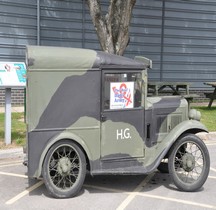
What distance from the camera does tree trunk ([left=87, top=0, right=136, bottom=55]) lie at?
10898mm

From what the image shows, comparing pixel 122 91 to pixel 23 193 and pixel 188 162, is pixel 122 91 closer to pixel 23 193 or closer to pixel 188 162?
pixel 188 162

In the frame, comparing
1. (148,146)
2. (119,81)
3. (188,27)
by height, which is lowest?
(148,146)

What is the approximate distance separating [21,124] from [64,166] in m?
5.25

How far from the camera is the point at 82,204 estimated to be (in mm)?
5281

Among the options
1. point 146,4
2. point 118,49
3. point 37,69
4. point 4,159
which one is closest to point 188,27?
point 146,4

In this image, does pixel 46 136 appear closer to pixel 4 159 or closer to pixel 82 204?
pixel 82 204

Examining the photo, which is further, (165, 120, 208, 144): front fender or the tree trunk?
the tree trunk

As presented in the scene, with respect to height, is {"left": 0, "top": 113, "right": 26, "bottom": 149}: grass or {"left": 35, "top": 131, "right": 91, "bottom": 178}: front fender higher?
{"left": 35, "top": 131, "right": 91, "bottom": 178}: front fender

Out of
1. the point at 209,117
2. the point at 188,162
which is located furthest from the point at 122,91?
the point at 209,117

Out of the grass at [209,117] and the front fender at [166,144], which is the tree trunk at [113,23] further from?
the front fender at [166,144]

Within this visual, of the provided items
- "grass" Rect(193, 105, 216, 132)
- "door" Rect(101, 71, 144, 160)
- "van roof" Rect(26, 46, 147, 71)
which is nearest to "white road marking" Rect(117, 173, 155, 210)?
"door" Rect(101, 71, 144, 160)

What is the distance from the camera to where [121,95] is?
5688 millimetres

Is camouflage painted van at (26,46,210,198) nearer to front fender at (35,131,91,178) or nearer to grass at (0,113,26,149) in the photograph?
front fender at (35,131,91,178)

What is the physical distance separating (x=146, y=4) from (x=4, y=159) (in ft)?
33.7
